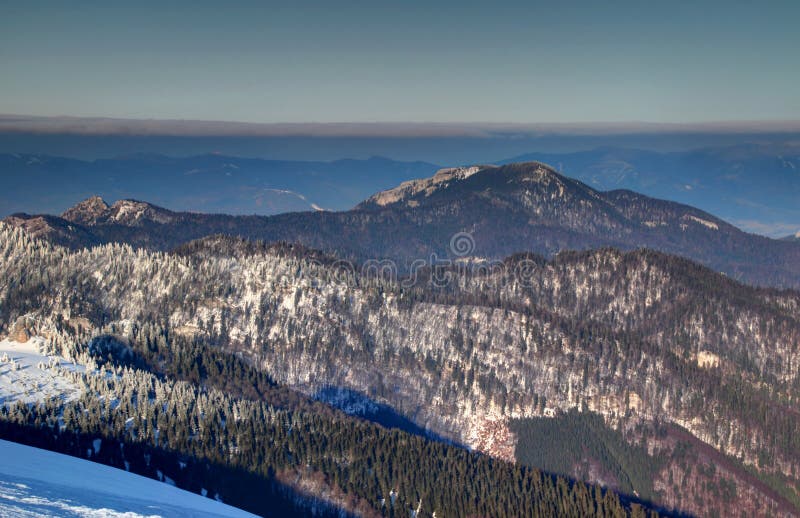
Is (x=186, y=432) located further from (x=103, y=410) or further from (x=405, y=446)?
(x=405, y=446)

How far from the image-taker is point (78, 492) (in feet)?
363

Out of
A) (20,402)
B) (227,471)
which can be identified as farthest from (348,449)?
(20,402)

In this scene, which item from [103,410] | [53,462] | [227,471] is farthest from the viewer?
[103,410]

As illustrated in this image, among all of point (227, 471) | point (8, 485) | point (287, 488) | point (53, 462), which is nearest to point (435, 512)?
point (287, 488)

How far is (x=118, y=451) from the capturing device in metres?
178

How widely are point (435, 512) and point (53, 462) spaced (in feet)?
252

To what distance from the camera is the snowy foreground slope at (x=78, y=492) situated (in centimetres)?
9975

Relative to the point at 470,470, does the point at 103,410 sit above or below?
above

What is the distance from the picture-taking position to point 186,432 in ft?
625

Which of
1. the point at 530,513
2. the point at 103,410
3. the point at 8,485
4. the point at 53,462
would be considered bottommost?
the point at 530,513

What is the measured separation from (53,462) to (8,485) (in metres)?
25.5

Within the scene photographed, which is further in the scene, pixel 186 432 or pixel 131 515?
pixel 186 432

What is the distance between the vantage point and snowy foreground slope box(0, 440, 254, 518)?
3927 inches

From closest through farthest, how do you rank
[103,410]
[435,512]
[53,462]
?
1. [53,462]
2. [435,512]
3. [103,410]
